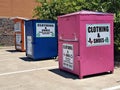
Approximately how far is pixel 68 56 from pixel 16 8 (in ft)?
56.9

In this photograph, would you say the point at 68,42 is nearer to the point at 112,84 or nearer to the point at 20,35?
the point at 112,84

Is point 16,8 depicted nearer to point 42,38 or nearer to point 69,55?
point 42,38

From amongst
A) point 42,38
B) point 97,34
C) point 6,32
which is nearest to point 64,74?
point 97,34

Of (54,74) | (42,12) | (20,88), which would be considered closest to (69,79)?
(54,74)

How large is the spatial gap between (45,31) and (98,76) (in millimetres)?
4616

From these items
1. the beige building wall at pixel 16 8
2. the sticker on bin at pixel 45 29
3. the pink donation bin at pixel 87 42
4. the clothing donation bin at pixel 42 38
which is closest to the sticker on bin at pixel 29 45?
the clothing donation bin at pixel 42 38

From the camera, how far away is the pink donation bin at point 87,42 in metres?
8.13

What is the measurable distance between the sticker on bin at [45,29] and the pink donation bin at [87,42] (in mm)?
3360

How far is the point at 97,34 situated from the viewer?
8.48m

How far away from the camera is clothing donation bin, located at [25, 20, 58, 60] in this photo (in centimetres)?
1228

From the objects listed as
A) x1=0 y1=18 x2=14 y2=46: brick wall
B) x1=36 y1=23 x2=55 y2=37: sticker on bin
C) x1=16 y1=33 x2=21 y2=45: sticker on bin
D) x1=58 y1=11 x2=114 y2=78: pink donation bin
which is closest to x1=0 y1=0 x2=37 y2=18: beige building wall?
x1=0 y1=18 x2=14 y2=46: brick wall

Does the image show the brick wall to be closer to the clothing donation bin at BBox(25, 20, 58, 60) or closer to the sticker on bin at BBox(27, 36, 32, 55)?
the sticker on bin at BBox(27, 36, 32, 55)

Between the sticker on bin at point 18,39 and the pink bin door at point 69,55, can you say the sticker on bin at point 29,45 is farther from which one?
the sticker on bin at point 18,39

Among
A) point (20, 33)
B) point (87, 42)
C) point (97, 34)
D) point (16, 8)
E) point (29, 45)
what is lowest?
point (29, 45)
